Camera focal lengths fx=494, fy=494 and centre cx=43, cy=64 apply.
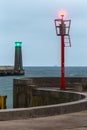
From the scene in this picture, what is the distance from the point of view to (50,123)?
41.0ft

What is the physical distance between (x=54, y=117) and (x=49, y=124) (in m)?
1.40

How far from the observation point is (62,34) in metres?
23.2

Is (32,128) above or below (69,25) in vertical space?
below

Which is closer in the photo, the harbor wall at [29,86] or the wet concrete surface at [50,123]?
the wet concrete surface at [50,123]

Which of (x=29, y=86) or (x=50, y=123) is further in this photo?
(x=29, y=86)

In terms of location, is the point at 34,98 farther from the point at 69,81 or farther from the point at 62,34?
the point at 69,81

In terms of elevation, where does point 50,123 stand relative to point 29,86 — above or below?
below

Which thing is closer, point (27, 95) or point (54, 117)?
point (54, 117)

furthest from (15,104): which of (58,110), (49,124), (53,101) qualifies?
(49,124)

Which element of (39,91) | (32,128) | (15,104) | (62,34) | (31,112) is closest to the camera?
(32,128)

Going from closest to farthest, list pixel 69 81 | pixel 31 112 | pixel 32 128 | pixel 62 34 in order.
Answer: pixel 32 128 → pixel 31 112 → pixel 62 34 → pixel 69 81

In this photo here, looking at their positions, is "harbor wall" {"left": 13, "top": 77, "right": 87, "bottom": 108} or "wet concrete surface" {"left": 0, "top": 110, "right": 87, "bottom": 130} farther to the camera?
"harbor wall" {"left": 13, "top": 77, "right": 87, "bottom": 108}

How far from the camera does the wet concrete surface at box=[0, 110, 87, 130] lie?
465 inches

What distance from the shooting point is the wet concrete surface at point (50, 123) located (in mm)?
11805
